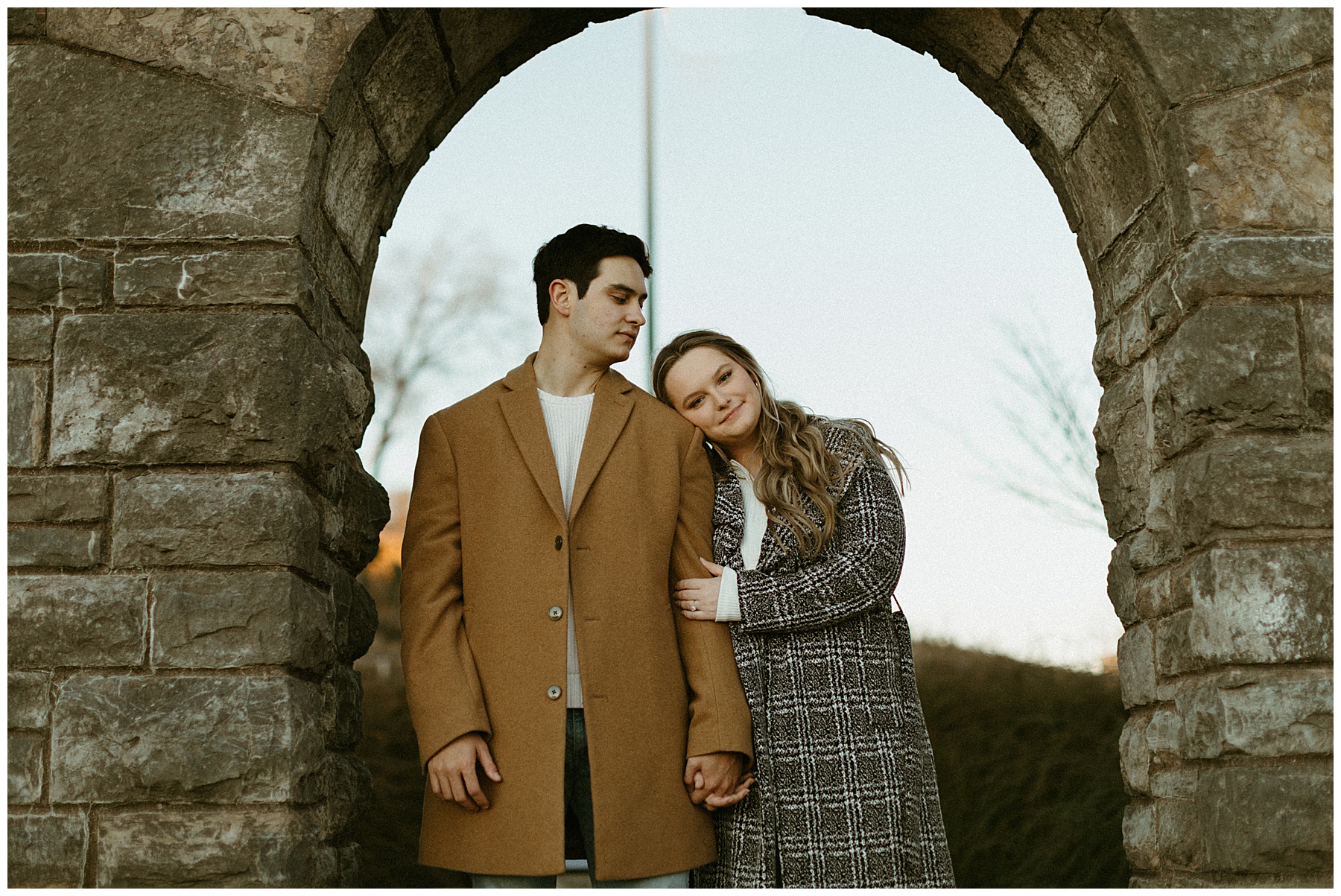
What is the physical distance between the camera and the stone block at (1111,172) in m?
2.89

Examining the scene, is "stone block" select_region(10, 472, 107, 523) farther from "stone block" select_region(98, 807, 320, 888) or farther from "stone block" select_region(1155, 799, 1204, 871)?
"stone block" select_region(1155, 799, 1204, 871)

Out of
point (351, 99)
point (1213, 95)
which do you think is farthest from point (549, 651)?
point (1213, 95)

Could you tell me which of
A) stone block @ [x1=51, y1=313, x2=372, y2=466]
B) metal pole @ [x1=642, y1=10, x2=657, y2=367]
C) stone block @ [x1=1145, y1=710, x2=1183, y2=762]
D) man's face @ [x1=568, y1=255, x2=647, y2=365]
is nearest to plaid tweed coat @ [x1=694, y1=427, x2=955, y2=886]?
stone block @ [x1=1145, y1=710, x2=1183, y2=762]

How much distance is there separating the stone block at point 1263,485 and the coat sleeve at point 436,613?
1.56 meters

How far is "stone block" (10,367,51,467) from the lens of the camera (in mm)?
2541

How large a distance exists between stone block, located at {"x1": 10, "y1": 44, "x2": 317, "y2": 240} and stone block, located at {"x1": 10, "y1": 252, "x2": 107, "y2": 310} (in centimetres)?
6

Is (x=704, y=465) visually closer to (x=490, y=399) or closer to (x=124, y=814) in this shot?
(x=490, y=399)

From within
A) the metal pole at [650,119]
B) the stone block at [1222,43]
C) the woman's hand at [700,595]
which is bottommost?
the woman's hand at [700,595]

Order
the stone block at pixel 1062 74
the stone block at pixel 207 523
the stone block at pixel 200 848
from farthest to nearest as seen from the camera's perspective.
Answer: the stone block at pixel 1062 74 < the stone block at pixel 207 523 < the stone block at pixel 200 848

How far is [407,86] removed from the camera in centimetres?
306

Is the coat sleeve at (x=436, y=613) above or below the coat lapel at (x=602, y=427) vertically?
below

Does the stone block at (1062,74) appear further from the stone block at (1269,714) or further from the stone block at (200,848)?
the stone block at (200,848)

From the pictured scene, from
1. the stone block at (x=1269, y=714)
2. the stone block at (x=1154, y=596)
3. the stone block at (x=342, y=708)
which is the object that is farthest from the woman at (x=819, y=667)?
the stone block at (x=342, y=708)

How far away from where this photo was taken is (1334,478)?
252 cm
